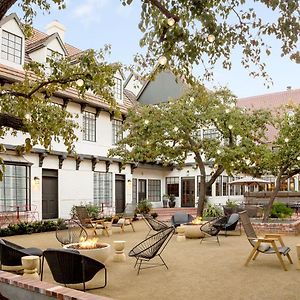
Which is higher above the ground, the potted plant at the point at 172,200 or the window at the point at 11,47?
the window at the point at 11,47

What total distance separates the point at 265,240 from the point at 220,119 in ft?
26.8

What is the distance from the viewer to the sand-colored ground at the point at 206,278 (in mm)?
6750

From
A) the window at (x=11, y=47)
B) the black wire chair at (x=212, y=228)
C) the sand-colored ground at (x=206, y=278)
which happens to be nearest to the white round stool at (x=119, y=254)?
the sand-colored ground at (x=206, y=278)

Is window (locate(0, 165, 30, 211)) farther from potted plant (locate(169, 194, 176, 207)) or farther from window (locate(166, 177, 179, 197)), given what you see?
window (locate(166, 177, 179, 197))

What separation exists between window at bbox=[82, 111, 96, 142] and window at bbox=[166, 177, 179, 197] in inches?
375

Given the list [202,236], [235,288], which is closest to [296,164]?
[202,236]

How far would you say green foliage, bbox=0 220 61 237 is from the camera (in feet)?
51.0

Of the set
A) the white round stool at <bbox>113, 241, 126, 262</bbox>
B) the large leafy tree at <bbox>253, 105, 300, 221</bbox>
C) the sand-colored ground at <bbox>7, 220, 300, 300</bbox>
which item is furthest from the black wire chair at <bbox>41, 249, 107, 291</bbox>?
the large leafy tree at <bbox>253, 105, 300, 221</bbox>

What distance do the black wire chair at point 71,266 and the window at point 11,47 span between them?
43.2ft

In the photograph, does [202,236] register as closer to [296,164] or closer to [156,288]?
[296,164]

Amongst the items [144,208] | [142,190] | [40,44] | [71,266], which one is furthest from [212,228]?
[142,190]

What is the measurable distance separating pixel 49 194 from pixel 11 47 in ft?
22.2

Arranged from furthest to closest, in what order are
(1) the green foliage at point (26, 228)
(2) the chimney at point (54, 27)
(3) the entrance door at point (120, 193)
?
(3) the entrance door at point (120, 193) → (2) the chimney at point (54, 27) → (1) the green foliage at point (26, 228)

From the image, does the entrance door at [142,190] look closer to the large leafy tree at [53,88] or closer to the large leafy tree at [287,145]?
the large leafy tree at [287,145]
